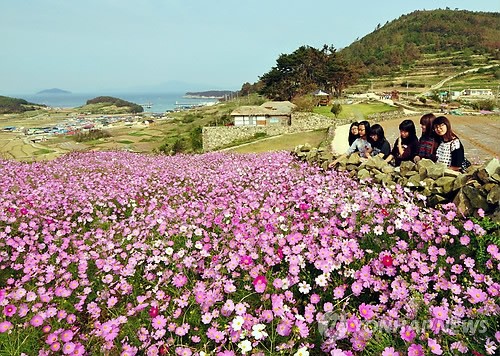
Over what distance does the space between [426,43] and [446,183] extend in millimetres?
197753

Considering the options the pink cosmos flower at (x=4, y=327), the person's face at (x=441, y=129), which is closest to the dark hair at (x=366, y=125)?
the person's face at (x=441, y=129)

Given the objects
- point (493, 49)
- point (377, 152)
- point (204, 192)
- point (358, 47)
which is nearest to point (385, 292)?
point (204, 192)

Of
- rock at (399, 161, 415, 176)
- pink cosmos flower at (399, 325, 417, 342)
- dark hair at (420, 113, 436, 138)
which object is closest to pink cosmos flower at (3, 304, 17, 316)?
pink cosmos flower at (399, 325, 417, 342)

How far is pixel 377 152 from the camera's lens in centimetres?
852

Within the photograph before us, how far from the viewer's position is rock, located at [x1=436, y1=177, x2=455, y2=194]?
5367 millimetres

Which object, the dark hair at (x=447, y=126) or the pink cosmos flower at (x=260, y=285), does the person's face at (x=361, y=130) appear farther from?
the pink cosmos flower at (x=260, y=285)

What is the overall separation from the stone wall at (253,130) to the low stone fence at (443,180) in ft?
109

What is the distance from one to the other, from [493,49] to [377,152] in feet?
563

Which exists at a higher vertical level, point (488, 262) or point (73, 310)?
point (488, 262)

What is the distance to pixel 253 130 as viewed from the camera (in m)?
41.6

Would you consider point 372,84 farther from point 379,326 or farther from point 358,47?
point 379,326

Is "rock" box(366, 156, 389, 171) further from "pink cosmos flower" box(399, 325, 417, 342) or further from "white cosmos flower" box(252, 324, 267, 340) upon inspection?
"white cosmos flower" box(252, 324, 267, 340)

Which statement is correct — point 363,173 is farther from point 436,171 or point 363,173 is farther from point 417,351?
point 417,351

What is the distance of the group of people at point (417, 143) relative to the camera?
6766 mm
